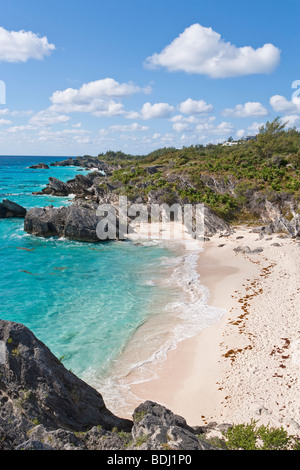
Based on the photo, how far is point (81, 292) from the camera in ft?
81.3

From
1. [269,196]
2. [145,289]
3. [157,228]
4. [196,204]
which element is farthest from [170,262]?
[269,196]

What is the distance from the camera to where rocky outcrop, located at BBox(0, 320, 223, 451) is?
22.0 feet

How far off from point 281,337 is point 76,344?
11.6m

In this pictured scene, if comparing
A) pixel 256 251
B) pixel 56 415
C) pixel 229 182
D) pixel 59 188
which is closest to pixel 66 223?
pixel 256 251

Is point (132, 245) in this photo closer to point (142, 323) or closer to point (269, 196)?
point (142, 323)

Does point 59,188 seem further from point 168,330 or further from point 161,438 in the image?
point 161,438

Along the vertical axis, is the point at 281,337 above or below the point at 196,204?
below

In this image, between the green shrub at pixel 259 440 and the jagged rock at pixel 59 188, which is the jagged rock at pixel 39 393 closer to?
the green shrub at pixel 259 440

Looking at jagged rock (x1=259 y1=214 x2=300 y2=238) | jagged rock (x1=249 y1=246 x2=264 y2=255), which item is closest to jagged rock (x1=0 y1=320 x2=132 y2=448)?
jagged rock (x1=249 y1=246 x2=264 y2=255)

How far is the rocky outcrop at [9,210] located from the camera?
53.6m

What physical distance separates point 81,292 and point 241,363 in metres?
14.6

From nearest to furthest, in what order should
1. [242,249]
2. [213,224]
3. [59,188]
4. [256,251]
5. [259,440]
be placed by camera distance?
Answer: 1. [259,440]
2. [256,251]
3. [242,249]
4. [213,224]
5. [59,188]

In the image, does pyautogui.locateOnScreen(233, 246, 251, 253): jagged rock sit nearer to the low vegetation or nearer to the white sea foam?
the white sea foam

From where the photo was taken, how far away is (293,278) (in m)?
24.3
